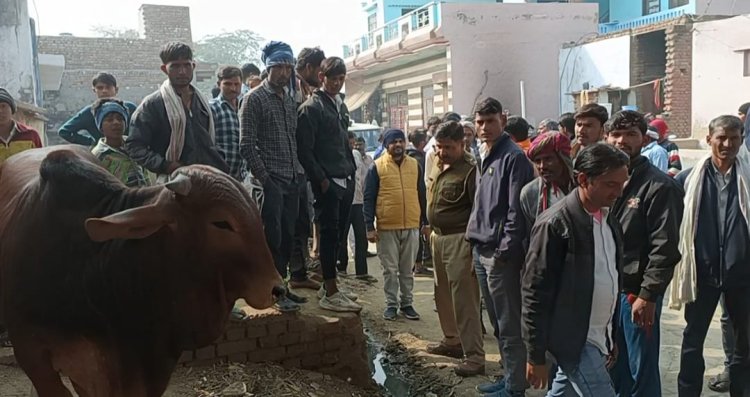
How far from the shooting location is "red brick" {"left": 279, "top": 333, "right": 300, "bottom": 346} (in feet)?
14.8

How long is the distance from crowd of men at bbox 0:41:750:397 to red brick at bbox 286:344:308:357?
0.32 m

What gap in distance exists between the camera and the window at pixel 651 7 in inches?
858

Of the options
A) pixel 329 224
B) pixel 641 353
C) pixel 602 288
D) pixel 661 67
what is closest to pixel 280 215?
pixel 329 224

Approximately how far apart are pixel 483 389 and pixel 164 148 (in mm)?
2871

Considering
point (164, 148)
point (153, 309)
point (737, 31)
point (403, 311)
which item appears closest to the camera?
point (153, 309)

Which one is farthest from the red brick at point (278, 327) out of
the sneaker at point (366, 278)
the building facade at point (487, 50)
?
the building facade at point (487, 50)

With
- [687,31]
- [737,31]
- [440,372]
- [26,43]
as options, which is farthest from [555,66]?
[440,372]

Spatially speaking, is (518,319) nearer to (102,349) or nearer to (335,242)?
(335,242)

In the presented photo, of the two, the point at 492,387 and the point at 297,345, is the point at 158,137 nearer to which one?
the point at 297,345

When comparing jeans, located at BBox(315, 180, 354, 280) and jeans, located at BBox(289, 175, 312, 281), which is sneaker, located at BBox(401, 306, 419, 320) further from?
jeans, located at BBox(315, 180, 354, 280)

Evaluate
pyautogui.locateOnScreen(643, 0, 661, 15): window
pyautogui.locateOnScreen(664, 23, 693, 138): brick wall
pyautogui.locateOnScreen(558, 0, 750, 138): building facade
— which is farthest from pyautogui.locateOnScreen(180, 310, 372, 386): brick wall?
pyautogui.locateOnScreen(643, 0, 661, 15): window

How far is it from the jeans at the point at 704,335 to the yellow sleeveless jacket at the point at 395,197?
10.3ft

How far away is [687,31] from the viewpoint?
14492 millimetres

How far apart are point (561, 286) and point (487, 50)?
17661 millimetres
